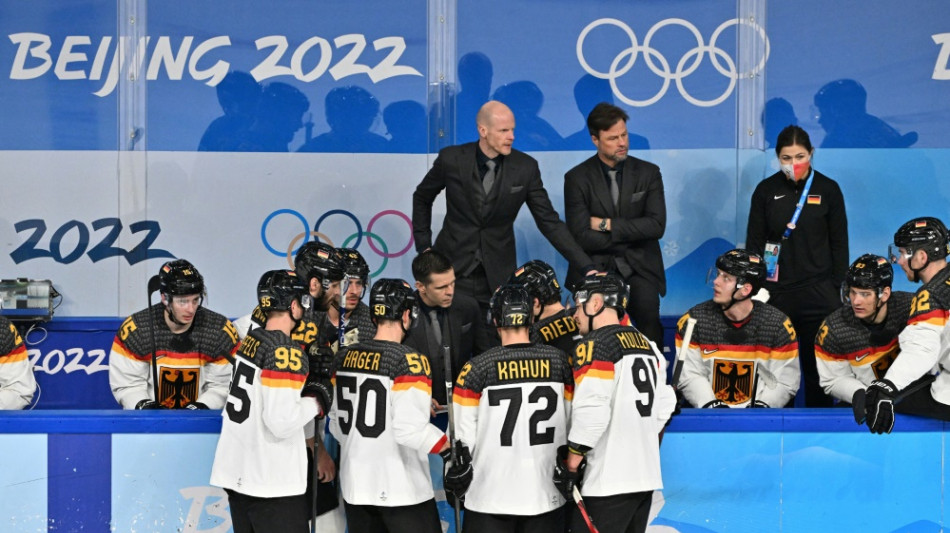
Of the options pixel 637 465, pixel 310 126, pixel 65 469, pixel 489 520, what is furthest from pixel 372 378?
pixel 310 126

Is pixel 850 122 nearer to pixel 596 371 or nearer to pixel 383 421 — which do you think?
pixel 596 371

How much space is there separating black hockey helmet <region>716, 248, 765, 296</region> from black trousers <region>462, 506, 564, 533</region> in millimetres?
1866

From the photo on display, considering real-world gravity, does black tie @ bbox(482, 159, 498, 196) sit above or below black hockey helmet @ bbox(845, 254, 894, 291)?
above

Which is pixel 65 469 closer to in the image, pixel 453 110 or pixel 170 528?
pixel 170 528

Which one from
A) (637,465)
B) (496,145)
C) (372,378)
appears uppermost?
(496,145)

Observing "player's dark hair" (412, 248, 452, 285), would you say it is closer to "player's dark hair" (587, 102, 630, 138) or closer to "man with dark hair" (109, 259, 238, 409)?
"man with dark hair" (109, 259, 238, 409)

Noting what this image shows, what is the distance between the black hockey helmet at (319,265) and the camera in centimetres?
575

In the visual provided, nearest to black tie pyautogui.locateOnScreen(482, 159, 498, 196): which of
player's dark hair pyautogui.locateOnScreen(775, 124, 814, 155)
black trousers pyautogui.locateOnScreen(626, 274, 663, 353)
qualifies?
black trousers pyautogui.locateOnScreen(626, 274, 663, 353)

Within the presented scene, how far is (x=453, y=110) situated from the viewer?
300 inches

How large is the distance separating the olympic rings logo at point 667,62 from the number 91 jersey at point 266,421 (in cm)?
388

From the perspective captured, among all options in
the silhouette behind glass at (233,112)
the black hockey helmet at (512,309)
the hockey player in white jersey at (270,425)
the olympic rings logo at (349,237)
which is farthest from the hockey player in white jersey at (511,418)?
the silhouette behind glass at (233,112)

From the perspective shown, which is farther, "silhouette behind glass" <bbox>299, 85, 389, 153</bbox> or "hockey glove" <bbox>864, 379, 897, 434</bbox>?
"silhouette behind glass" <bbox>299, 85, 389, 153</bbox>

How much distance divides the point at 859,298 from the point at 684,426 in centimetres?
132

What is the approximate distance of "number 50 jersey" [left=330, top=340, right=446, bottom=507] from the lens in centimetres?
450
